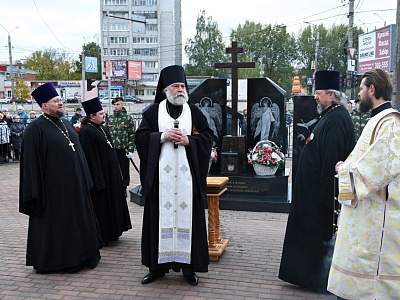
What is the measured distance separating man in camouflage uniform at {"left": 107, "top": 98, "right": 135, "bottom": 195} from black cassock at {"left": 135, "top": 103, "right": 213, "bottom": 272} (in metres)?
4.72

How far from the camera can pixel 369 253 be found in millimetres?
3275

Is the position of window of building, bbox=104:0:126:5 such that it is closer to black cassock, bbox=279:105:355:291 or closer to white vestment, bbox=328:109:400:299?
black cassock, bbox=279:105:355:291

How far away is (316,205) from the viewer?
4.52 m

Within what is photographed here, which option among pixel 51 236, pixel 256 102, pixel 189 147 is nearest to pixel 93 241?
pixel 51 236

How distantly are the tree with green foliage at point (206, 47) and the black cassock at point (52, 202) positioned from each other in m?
65.2

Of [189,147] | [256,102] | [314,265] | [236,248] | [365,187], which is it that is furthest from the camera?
[256,102]

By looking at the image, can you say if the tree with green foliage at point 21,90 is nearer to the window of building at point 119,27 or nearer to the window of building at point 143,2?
the window of building at point 119,27

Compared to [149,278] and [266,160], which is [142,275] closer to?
[149,278]

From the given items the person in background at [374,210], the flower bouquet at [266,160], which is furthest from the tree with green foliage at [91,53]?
the person in background at [374,210]

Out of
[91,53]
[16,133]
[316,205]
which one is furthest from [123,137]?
[91,53]

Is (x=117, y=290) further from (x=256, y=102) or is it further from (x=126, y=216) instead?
(x=256, y=102)

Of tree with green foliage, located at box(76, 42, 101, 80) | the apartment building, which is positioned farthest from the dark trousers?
tree with green foliage, located at box(76, 42, 101, 80)

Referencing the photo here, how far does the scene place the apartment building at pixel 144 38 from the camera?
3150 inches

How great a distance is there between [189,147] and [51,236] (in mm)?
1902
